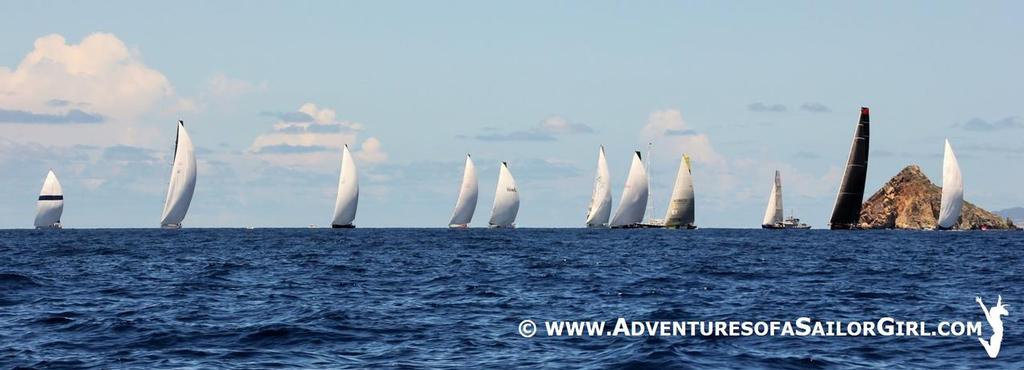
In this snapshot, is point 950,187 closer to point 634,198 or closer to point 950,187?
point 950,187

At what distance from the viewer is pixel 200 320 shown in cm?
2988

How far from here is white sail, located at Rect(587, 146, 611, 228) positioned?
174m

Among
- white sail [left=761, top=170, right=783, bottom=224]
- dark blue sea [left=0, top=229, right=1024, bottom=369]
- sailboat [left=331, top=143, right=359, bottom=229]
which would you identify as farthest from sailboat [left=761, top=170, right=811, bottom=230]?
dark blue sea [left=0, top=229, right=1024, bottom=369]

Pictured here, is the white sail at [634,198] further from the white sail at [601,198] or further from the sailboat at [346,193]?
the sailboat at [346,193]

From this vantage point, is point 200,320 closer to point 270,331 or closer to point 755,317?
point 270,331

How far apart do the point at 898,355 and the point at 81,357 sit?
16809 mm

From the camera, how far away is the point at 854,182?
156m

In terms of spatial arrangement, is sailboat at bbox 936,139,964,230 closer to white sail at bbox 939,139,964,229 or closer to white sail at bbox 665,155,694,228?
white sail at bbox 939,139,964,229

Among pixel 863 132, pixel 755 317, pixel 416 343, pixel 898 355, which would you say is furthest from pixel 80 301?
pixel 863 132

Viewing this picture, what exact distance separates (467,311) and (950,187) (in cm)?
14248

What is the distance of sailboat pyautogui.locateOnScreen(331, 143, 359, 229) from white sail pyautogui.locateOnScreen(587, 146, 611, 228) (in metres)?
36.3

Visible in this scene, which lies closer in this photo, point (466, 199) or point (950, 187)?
point (950, 187)

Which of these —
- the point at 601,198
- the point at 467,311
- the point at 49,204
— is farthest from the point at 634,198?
the point at 467,311

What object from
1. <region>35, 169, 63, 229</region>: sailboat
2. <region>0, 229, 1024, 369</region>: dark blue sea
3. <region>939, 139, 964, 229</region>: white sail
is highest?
<region>939, 139, 964, 229</region>: white sail
